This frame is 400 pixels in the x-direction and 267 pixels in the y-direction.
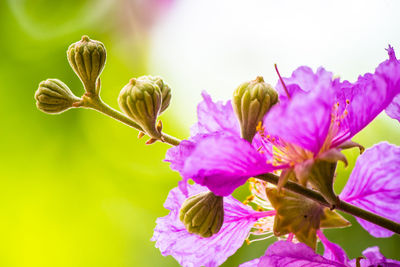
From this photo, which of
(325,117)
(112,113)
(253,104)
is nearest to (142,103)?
(112,113)

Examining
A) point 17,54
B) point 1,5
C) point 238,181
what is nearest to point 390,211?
point 238,181

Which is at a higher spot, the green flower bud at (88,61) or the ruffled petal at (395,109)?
the green flower bud at (88,61)

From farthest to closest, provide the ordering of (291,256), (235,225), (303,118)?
1. (235,225)
2. (291,256)
3. (303,118)

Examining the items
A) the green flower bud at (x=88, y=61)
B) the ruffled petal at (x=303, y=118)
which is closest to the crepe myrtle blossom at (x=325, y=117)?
the ruffled petal at (x=303, y=118)

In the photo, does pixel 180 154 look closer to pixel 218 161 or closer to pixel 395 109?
pixel 218 161

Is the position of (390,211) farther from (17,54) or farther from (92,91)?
(17,54)

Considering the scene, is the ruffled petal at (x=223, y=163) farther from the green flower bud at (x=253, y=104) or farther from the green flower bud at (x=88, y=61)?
the green flower bud at (x=88, y=61)

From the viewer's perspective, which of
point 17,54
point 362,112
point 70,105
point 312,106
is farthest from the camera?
point 17,54

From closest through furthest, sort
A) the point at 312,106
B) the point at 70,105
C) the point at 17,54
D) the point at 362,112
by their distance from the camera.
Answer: the point at 312,106, the point at 362,112, the point at 70,105, the point at 17,54
